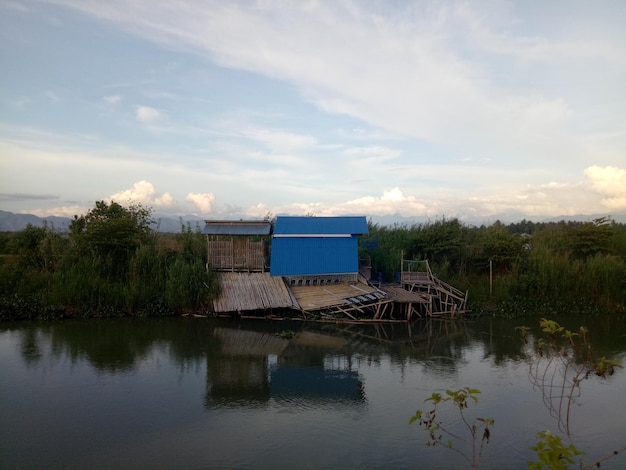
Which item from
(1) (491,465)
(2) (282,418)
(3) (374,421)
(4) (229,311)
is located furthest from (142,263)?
(1) (491,465)

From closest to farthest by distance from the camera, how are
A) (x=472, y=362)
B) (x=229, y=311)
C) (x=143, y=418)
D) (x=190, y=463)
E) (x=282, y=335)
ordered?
(x=190, y=463) < (x=143, y=418) < (x=472, y=362) < (x=282, y=335) < (x=229, y=311)

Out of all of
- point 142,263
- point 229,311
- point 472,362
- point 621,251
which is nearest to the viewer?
point 472,362

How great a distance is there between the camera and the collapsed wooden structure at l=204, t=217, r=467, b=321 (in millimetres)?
16922

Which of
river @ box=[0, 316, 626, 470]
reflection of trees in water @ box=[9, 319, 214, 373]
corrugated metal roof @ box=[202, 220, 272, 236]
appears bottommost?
river @ box=[0, 316, 626, 470]

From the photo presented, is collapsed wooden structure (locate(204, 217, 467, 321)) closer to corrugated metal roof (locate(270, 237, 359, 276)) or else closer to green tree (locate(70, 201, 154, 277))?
corrugated metal roof (locate(270, 237, 359, 276))

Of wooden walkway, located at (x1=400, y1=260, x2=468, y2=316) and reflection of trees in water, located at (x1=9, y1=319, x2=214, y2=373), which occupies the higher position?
wooden walkway, located at (x1=400, y1=260, x2=468, y2=316)

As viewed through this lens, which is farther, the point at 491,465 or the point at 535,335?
the point at 535,335

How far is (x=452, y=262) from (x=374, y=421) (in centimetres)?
1334

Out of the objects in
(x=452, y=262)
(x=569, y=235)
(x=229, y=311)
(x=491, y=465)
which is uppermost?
(x=569, y=235)

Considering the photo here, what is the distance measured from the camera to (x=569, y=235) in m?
21.1

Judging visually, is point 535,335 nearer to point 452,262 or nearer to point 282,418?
point 452,262

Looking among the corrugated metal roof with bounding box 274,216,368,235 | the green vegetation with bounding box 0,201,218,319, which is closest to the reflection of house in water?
the green vegetation with bounding box 0,201,218,319

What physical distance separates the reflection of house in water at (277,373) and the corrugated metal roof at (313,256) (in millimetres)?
3673

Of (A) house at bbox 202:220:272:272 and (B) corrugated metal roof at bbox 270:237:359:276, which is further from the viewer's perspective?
(A) house at bbox 202:220:272:272
